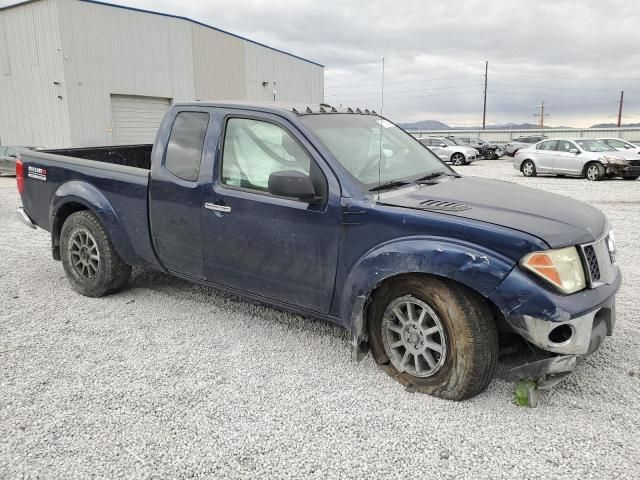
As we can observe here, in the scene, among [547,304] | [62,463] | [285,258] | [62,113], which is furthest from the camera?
[62,113]

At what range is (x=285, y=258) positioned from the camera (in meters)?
3.66

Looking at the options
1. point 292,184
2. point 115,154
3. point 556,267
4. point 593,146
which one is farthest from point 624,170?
point 292,184

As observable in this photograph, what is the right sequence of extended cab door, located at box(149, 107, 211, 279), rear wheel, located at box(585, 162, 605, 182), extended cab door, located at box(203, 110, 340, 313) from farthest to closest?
rear wheel, located at box(585, 162, 605, 182) → extended cab door, located at box(149, 107, 211, 279) → extended cab door, located at box(203, 110, 340, 313)

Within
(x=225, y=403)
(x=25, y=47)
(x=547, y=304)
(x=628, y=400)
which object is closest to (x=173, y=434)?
(x=225, y=403)

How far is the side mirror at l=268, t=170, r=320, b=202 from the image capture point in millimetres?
3309

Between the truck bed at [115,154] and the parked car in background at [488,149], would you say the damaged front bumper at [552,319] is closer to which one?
the truck bed at [115,154]

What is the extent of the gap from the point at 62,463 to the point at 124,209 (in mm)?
2458

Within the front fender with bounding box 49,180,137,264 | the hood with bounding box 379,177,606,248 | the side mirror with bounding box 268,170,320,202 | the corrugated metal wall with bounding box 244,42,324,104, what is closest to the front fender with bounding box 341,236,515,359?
the hood with bounding box 379,177,606,248

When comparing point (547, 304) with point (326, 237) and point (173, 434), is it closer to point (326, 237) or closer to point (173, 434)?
point (326, 237)

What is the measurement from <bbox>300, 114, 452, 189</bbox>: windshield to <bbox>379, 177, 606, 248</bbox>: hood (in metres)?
0.23

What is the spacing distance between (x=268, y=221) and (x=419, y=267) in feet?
3.84

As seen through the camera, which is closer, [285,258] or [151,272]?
[285,258]

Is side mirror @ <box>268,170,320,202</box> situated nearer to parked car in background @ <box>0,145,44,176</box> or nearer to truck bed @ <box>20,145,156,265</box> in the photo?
truck bed @ <box>20,145,156,265</box>

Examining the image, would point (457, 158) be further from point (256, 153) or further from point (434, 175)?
point (256, 153)
